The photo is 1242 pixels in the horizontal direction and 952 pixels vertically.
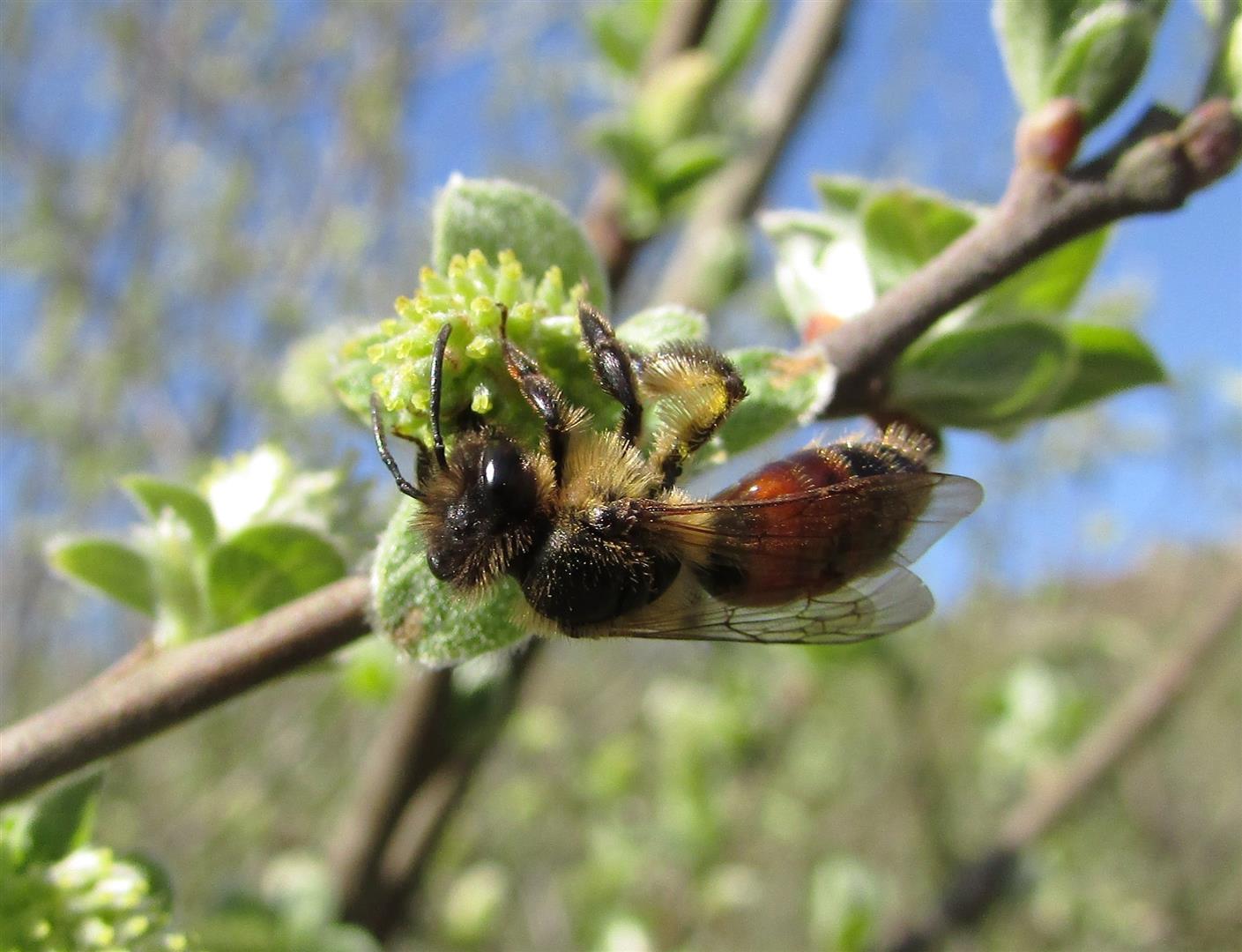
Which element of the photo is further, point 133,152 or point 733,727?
point 133,152

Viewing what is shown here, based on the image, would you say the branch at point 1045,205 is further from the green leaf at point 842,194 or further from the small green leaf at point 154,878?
the small green leaf at point 154,878

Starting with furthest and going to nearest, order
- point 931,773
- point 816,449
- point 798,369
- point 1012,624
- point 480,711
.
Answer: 1. point 1012,624
2. point 931,773
3. point 480,711
4. point 816,449
5. point 798,369

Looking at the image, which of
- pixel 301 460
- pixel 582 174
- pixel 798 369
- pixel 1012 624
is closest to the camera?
pixel 798 369

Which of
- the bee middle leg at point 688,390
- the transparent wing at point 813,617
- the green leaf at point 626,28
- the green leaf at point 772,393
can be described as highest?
the green leaf at point 626,28

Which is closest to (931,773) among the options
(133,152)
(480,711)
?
(480,711)

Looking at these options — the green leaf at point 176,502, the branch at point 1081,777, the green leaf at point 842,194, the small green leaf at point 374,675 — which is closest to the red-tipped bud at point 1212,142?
the green leaf at point 842,194

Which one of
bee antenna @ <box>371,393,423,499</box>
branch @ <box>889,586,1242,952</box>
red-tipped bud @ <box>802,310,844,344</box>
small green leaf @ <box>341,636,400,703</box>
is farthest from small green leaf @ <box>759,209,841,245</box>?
branch @ <box>889,586,1242,952</box>

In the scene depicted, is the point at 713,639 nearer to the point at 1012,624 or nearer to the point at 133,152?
the point at 1012,624

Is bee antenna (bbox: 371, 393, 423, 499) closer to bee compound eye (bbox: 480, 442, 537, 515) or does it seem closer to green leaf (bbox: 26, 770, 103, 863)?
bee compound eye (bbox: 480, 442, 537, 515)
